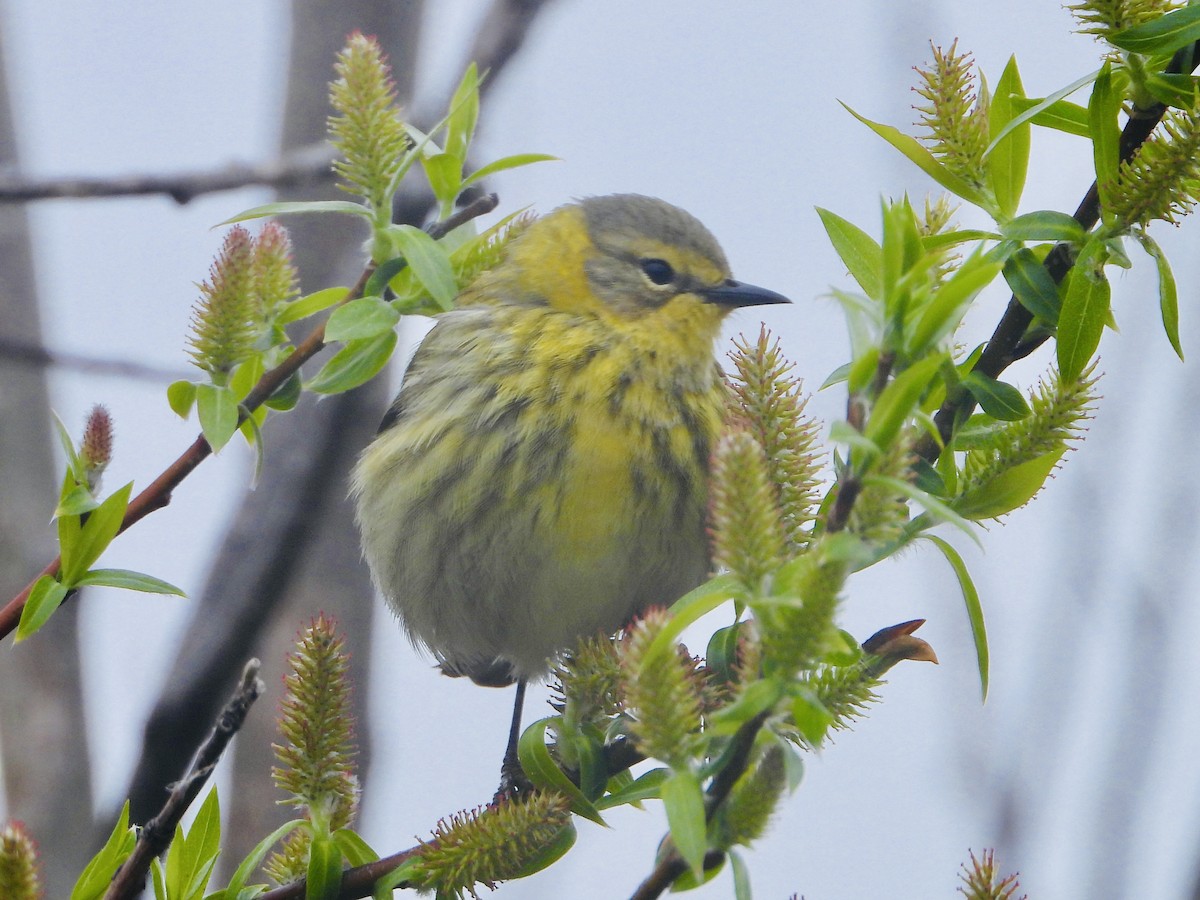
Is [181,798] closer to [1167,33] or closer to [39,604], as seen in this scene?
[39,604]

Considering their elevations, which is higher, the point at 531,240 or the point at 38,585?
the point at 531,240

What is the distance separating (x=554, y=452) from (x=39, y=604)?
2.00 meters

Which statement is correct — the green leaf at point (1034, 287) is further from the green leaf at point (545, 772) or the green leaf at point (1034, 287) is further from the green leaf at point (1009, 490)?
the green leaf at point (545, 772)

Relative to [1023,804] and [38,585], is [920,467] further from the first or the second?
[1023,804]

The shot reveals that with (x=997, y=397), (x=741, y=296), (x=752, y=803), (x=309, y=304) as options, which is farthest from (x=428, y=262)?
(x=741, y=296)

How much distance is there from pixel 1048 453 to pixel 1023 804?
3433mm

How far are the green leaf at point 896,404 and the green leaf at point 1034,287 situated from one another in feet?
1.54

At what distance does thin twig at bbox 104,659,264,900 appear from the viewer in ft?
5.88

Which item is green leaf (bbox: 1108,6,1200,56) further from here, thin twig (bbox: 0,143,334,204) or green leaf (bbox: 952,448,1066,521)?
thin twig (bbox: 0,143,334,204)

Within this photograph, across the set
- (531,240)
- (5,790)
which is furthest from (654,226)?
(5,790)

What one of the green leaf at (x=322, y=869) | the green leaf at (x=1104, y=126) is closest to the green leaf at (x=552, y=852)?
the green leaf at (x=322, y=869)

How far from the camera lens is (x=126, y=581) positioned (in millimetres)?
2018

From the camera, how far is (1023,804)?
4891 millimetres

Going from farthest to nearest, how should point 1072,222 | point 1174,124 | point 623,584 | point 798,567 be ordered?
point 623,584 → point 1072,222 → point 1174,124 → point 798,567
